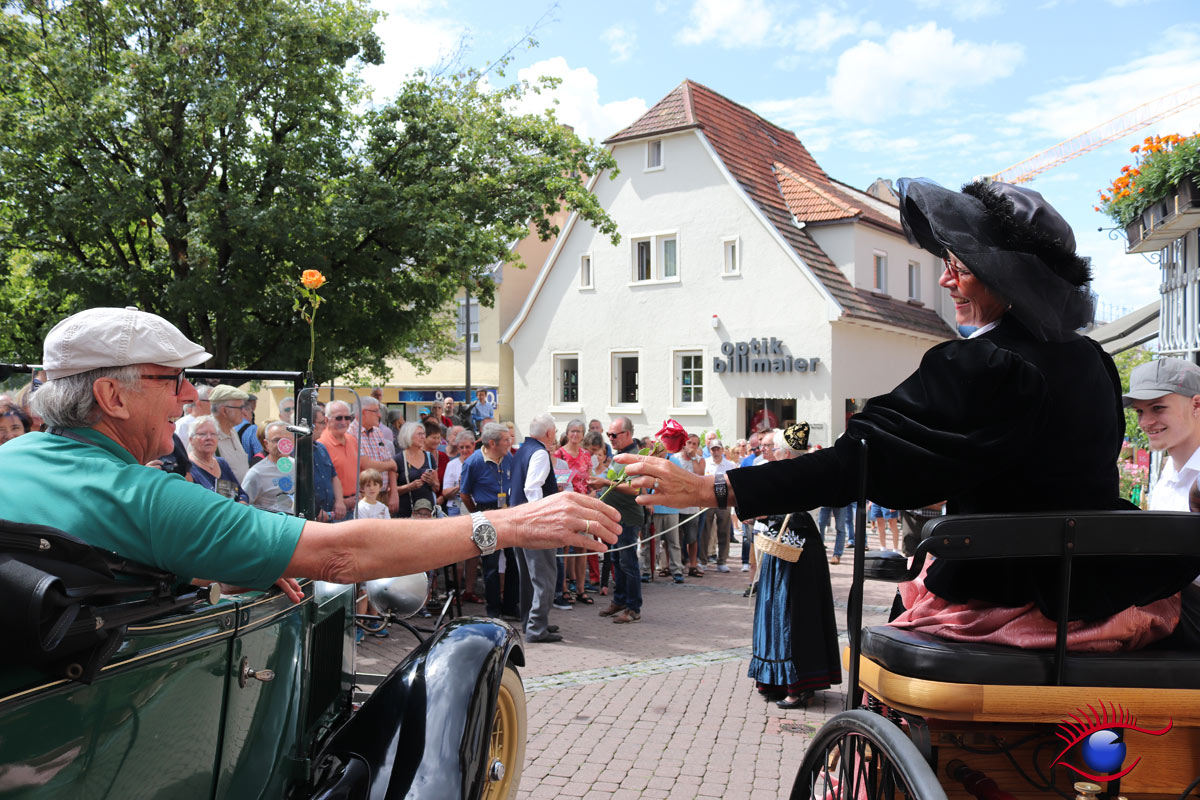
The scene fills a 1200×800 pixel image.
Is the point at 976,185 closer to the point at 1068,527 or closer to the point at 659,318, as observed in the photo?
the point at 1068,527

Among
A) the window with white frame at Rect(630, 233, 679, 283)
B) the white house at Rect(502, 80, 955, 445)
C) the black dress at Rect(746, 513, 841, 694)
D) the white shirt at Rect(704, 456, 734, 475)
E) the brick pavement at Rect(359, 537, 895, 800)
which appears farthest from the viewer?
the window with white frame at Rect(630, 233, 679, 283)

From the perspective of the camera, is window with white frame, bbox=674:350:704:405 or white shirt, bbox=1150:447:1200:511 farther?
window with white frame, bbox=674:350:704:405

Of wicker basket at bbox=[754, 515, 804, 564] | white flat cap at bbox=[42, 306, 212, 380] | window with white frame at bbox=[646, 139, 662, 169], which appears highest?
window with white frame at bbox=[646, 139, 662, 169]

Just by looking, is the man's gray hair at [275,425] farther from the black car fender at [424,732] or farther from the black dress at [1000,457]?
the black dress at [1000,457]

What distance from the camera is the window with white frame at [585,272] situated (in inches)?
995

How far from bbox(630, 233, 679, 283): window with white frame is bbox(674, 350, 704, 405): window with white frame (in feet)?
6.89

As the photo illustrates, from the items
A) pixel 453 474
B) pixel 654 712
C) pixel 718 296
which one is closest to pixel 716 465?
pixel 453 474

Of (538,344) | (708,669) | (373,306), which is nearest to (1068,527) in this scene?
(708,669)

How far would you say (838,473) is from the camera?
90.9 inches

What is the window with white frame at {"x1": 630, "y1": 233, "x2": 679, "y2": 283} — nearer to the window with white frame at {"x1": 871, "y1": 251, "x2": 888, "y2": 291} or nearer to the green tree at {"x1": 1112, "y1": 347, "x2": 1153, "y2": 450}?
the window with white frame at {"x1": 871, "y1": 251, "x2": 888, "y2": 291}

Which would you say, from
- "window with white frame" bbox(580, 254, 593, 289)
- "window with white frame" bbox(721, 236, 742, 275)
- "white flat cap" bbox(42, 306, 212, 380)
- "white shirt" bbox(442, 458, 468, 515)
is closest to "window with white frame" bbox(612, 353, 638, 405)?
"window with white frame" bbox(580, 254, 593, 289)

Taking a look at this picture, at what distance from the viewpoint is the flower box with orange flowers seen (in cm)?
680

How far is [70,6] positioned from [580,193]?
28.3 ft

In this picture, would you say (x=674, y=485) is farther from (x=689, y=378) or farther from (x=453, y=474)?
(x=689, y=378)
